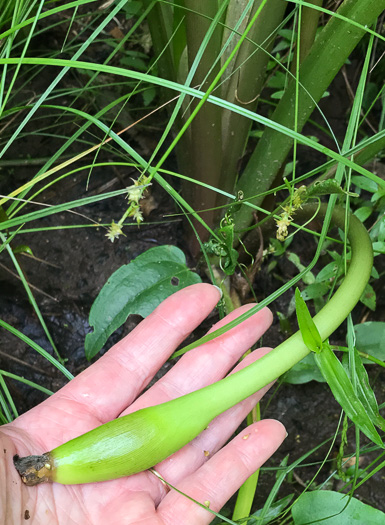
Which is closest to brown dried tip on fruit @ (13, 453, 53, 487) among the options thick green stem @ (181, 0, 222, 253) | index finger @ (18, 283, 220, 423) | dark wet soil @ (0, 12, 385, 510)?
index finger @ (18, 283, 220, 423)

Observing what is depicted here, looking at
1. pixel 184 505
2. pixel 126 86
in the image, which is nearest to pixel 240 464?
pixel 184 505

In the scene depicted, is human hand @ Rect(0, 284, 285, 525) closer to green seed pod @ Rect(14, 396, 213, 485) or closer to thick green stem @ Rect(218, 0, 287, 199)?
green seed pod @ Rect(14, 396, 213, 485)

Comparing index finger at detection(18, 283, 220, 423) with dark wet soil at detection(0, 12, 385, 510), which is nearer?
index finger at detection(18, 283, 220, 423)

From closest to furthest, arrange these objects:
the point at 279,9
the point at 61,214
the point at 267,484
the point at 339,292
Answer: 1. the point at 339,292
2. the point at 279,9
3. the point at 267,484
4. the point at 61,214

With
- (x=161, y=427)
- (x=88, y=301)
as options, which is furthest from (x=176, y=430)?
(x=88, y=301)

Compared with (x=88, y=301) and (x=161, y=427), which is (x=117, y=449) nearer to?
(x=161, y=427)

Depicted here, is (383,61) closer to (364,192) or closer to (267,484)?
(364,192)
